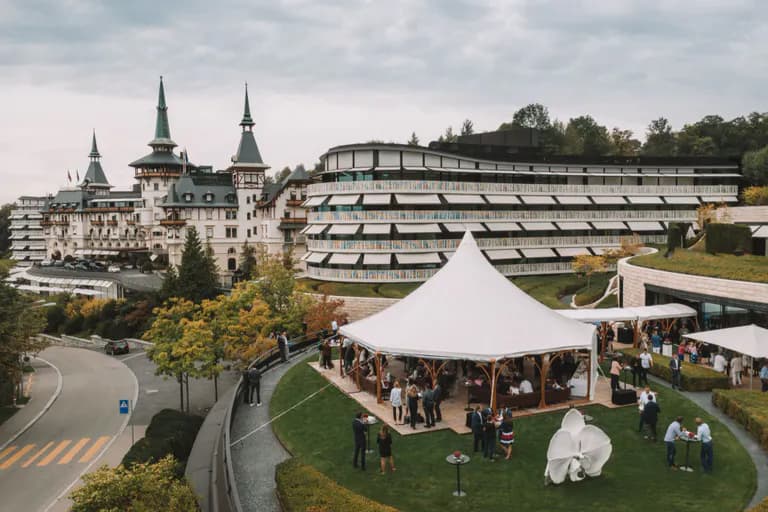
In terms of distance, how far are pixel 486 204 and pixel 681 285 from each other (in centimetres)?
2758

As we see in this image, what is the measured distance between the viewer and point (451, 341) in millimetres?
21062

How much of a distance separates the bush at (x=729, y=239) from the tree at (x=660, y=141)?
194 feet

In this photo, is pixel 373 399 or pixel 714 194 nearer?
pixel 373 399

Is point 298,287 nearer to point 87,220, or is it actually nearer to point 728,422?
point 728,422

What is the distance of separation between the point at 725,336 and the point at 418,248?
31.3 metres

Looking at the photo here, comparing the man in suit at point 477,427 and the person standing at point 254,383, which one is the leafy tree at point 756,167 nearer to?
the man in suit at point 477,427

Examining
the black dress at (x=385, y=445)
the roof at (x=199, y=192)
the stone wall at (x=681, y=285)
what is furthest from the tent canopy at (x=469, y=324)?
the roof at (x=199, y=192)

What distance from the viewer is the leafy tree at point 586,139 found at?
9988 cm

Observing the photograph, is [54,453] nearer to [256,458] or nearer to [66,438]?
[66,438]

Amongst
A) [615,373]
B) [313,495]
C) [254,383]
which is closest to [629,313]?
[615,373]

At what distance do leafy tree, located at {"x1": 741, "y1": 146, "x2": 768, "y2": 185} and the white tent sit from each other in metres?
52.5

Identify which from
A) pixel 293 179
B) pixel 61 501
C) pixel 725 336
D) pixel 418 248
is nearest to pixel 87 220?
pixel 293 179

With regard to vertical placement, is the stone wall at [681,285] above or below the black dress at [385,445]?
above

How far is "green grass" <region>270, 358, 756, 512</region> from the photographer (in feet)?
47.5
